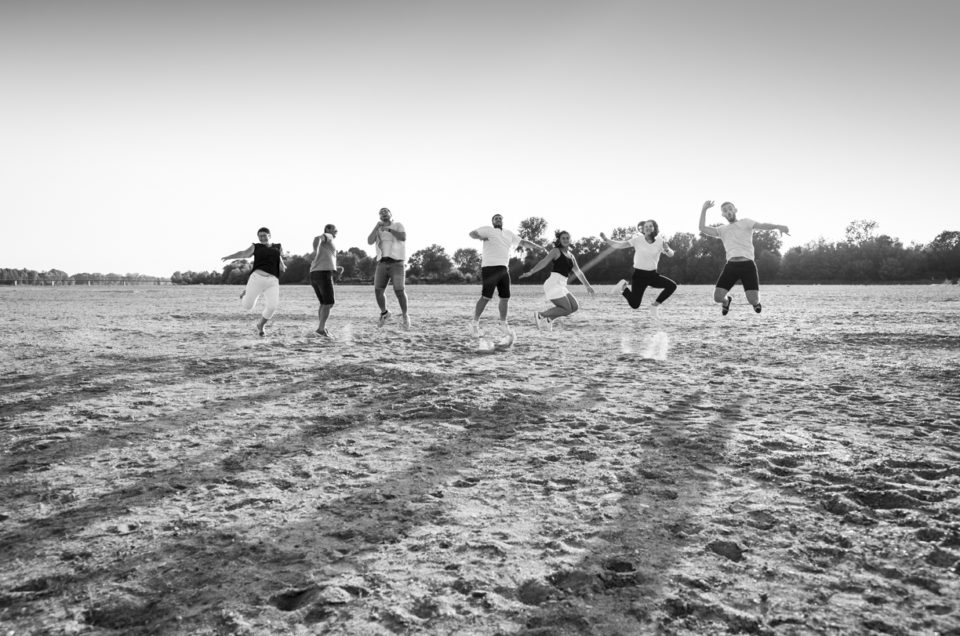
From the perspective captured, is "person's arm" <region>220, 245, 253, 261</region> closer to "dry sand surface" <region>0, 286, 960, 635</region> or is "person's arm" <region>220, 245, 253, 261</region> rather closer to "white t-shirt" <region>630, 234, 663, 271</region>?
"dry sand surface" <region>0, 286, 960, 635</region>

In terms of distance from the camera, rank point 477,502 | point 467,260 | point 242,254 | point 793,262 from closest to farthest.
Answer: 1. point 477,502
2. point 242,254
3. point 793,262
4. point 467,260

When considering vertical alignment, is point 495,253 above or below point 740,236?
below

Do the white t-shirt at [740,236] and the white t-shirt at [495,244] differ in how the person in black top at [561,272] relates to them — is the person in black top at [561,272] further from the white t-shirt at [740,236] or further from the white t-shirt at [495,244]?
the white t-shirt at [740,236]

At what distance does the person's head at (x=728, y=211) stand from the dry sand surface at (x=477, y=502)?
4.33 metres

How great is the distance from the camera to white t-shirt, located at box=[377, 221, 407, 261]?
1134cm

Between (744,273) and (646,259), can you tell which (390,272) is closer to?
(646,259)

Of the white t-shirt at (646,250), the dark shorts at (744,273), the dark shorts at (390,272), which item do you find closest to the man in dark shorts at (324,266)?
the dark shorts at (390,272)

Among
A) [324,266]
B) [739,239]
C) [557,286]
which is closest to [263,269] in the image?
[324,266]

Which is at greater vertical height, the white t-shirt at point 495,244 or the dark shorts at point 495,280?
the white t-shirt at point 495,244

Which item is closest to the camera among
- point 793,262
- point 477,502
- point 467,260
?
point 477,502

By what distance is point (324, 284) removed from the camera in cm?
1093

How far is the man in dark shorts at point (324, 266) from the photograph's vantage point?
1082 cm

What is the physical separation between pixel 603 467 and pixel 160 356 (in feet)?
24.3

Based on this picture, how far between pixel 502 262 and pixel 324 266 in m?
3.27
